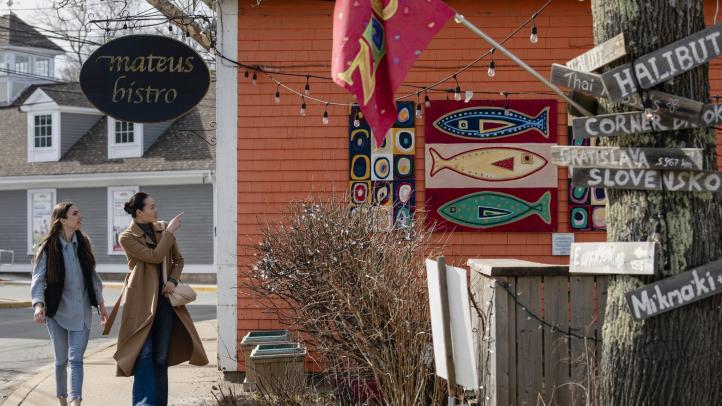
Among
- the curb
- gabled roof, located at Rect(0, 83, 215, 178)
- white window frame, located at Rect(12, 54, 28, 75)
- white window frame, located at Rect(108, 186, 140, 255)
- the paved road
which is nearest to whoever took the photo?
the paved road

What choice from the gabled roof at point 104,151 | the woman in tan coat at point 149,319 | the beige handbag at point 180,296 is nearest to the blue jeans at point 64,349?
the woman in tan coat at point 149,319

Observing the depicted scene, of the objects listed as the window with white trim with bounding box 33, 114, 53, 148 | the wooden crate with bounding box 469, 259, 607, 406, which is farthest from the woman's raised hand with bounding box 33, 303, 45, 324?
the window with white trim with bounding box 33, 114, 53, 148

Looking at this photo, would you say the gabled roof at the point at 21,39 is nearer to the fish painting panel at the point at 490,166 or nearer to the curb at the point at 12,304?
the curb at the point at 12,304

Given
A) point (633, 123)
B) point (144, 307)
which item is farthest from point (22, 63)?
point (633, 123)

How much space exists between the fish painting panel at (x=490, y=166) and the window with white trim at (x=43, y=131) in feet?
82.3

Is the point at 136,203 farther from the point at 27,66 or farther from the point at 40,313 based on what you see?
the point at 27,66

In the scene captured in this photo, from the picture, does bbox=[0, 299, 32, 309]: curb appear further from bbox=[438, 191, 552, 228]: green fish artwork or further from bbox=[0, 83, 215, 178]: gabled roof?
bbox=[438, 191, 552, 228]: green fish artwork

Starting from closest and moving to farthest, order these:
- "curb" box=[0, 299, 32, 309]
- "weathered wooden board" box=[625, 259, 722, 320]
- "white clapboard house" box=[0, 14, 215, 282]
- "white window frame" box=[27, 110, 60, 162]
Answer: "weathered wooden board" box=[625, 259, 722, 320], "curb" box=[0, 299, 32, 309], "white clapboard house" box=[0, 14, 215, 282], "white window frame" box=[27, 110, 60, 162]

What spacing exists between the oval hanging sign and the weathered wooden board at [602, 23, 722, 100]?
19.4ft

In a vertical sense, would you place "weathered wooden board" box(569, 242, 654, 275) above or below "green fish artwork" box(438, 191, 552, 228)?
below

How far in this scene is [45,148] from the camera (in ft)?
110

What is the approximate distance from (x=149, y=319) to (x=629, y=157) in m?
4.76

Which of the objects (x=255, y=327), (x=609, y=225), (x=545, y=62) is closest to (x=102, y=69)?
(x=255, y=327)

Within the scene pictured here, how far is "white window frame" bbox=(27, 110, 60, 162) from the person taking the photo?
3325 centimetres
